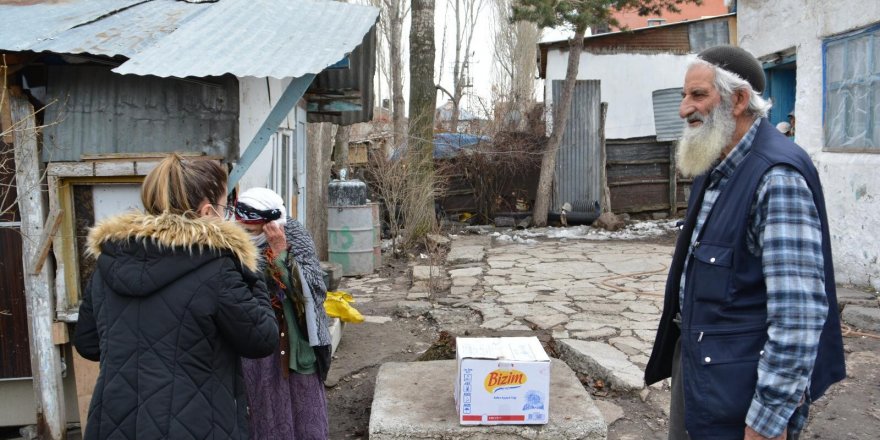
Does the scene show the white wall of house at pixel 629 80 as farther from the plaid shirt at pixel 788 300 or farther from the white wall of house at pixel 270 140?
the plaid shirt at pixel 788 300

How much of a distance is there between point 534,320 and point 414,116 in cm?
647

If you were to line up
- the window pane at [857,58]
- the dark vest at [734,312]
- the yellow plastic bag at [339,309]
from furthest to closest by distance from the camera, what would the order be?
the window pane at [857,58], the yellow plastic bag at [339,309], the dark vest at [734,312]

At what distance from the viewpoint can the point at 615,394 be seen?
15.4 ft

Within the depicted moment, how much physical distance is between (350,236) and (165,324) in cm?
730

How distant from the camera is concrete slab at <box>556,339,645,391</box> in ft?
15.6

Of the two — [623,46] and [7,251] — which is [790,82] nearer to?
[623,46]

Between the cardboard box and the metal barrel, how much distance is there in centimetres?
624

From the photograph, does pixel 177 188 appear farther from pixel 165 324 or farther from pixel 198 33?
pixel 198 33

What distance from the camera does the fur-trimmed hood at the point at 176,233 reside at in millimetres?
2156

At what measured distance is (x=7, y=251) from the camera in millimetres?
A: 4133

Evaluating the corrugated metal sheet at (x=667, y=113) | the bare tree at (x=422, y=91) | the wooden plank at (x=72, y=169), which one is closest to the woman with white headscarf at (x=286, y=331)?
the wooden plank at (x=72, y=169)

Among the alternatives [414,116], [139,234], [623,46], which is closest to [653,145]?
[623,46]

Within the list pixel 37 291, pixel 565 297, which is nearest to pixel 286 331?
pixel 37 291

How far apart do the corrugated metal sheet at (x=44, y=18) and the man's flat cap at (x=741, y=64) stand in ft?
10.6
